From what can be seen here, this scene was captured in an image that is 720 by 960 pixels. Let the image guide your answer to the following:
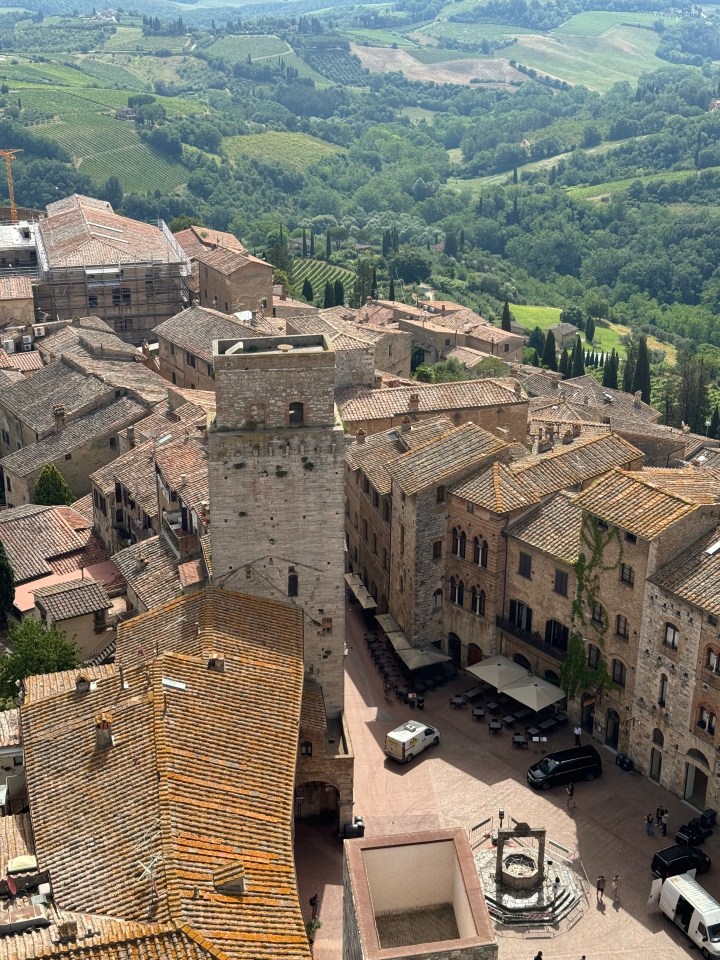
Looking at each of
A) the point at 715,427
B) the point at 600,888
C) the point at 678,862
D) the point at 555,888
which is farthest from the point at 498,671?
the point at 715,427

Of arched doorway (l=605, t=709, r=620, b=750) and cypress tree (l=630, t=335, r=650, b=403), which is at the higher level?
arched doorway (l=605, t=709, r=620, b=750)

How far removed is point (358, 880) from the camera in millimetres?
32188

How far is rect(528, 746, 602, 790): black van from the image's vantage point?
2339 inches

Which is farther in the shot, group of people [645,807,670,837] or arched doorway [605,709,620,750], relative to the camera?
arched doorway [605,709,620,750]

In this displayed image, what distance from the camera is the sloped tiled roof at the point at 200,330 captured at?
101 metres

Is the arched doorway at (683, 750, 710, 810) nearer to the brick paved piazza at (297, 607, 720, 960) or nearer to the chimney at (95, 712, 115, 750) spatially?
the brick paved piazza at (297, 607, 720, 960)

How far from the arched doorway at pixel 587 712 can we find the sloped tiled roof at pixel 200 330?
1854 inches

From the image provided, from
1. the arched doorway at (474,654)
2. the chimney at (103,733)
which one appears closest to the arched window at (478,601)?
the arched doorway at (474,654)

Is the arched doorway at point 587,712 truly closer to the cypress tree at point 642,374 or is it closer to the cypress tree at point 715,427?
the cypress tree at point 715,427

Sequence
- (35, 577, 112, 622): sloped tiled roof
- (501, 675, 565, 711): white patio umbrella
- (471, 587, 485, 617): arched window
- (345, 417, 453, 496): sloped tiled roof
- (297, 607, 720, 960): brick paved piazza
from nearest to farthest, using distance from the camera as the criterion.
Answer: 1. (297, 607, 720, 960): brick paved piazza
2. (501, 675, 565, 711): white patio umbrella
3. (35, 577, 112, 622): sloped tiled roof
4. (471, 587, 485, 617): arched window
5. (345, 417, 453, 496): sloped tiled roof

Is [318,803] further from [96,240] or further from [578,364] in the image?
[578,364]

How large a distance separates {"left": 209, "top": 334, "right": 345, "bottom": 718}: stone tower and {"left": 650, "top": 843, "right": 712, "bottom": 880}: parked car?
18.1 meters

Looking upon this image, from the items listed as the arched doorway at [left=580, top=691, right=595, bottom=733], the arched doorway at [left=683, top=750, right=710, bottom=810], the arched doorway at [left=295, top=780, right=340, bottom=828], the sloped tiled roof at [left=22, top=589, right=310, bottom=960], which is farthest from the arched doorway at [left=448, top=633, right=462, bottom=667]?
the sloped tiled roof at [left=22, top=589, right=310, bottom=960]

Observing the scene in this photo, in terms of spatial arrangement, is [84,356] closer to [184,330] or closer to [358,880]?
[184,330]
